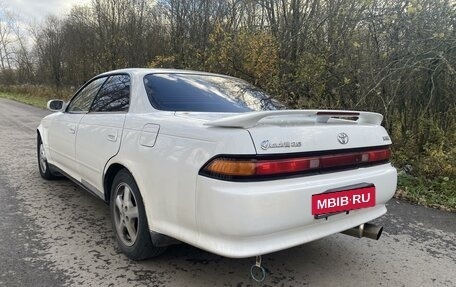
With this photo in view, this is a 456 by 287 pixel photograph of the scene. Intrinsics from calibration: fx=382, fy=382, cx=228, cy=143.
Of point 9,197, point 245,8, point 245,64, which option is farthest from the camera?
point 245,8

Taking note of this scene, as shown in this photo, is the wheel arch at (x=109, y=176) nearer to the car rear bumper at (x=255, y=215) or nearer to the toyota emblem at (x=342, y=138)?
the car rear bumper at (x=255, y=215)

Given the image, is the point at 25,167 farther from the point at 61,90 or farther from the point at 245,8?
the point at 61,90

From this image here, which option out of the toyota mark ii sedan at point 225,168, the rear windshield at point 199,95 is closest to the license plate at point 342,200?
the toyota mark ii sedan at point 225,168

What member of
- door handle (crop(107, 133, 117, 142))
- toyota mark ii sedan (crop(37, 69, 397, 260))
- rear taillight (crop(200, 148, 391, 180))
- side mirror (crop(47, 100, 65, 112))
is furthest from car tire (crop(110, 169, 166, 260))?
side mirror (crop(47, 100, 65, 112))

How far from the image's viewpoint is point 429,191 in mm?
5137

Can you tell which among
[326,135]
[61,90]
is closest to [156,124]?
[326,135]

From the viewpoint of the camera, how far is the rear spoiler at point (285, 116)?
218 cm

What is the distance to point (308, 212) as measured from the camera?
230 cm

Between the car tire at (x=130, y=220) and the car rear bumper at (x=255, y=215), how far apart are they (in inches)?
27.3

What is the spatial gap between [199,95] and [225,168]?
1.26m

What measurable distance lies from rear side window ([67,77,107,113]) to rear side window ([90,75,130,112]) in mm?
150

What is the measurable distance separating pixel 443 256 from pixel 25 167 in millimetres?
5755

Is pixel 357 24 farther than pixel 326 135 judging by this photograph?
Yes

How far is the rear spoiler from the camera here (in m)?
2.18
